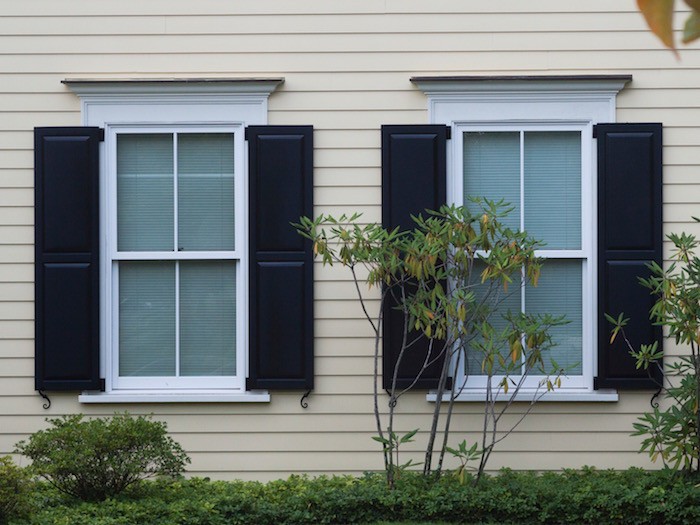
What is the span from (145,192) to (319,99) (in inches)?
53.8

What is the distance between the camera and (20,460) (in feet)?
20.9

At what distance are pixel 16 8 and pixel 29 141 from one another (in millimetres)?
917

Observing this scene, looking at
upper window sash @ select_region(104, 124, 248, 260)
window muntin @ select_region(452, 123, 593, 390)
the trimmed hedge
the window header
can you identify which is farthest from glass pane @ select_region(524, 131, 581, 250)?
upper window sash @ select_region(104, 124, 248, 260)

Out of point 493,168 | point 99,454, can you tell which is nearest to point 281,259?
point 493,168

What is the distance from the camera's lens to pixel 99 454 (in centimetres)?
562

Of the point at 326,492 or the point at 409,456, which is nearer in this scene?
the point at 326,492

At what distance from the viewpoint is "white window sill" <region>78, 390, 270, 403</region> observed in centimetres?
636

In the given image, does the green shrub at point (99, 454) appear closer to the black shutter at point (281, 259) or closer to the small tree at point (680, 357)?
the black shutter at point (281, 259)

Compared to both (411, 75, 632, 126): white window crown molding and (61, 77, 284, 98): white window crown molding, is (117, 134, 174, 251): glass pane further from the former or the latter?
(411, 75, 632, 126): white window crown molding

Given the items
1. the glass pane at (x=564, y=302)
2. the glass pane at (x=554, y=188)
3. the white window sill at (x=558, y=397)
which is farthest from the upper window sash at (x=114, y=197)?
the glass pane at (x=564, y=302)

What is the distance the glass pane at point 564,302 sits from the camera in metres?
6.44

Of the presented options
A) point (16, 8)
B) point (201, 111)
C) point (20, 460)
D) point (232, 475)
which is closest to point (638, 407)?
point (232, 475)

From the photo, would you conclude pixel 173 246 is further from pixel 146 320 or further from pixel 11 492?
pixel 11 492

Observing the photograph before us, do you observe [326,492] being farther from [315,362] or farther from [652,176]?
[652,176]
